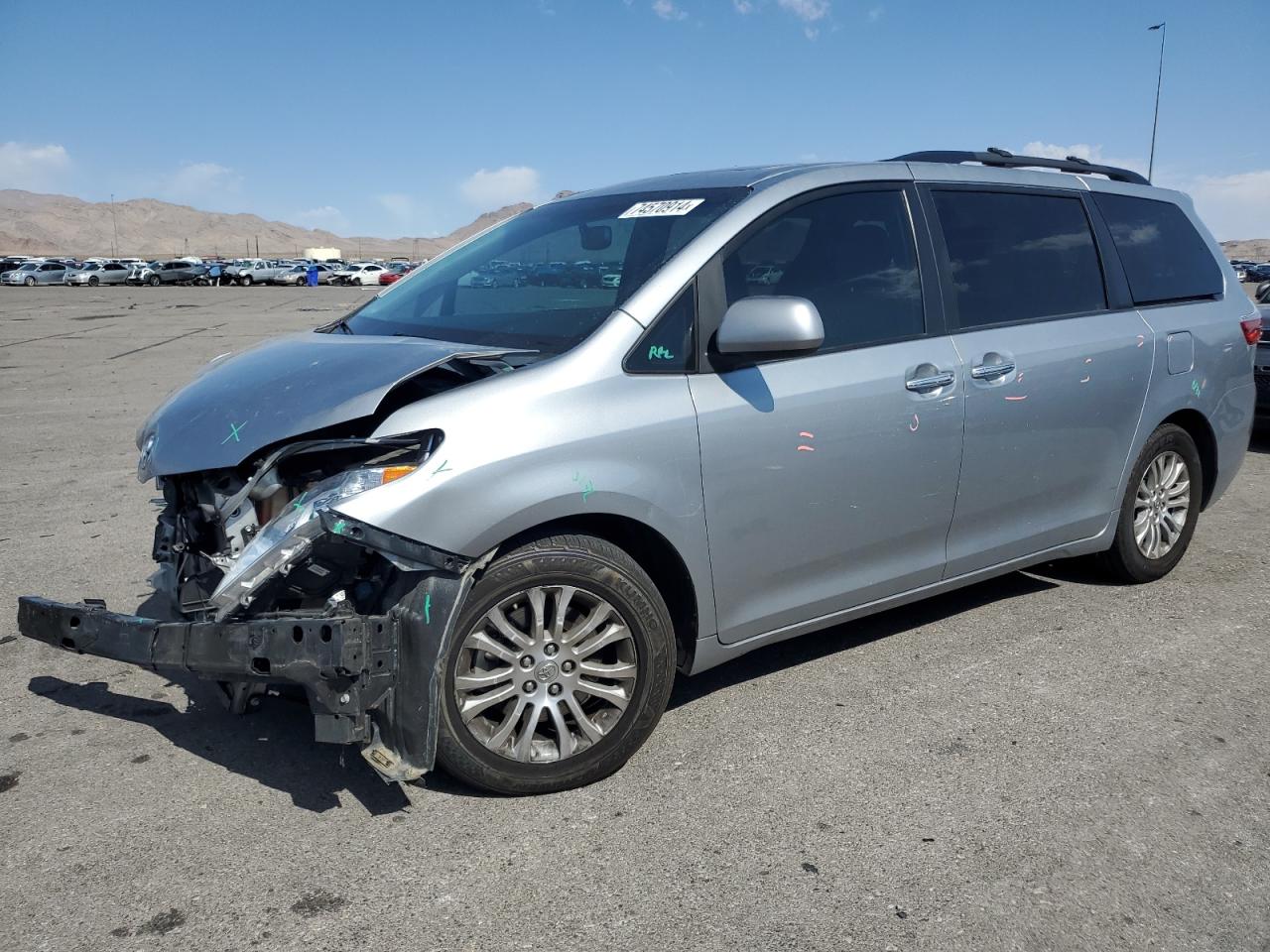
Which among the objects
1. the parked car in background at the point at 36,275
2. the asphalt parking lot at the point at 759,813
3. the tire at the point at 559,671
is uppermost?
the parked car in background at the point at 36,275

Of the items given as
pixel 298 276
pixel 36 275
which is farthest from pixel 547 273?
pixel 298 276

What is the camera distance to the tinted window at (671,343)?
11.4ft

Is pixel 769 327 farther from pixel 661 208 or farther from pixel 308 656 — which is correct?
pixel 308 656

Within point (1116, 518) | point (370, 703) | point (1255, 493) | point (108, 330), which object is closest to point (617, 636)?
point (370, 703)

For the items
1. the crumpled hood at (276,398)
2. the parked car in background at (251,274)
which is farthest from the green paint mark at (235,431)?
the parked car in background at (251,274)

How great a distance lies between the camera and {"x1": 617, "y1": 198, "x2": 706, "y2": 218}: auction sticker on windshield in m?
3.94

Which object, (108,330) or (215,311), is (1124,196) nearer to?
(108,330)

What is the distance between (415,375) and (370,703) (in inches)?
39.1

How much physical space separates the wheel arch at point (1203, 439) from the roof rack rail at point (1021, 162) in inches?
46.7

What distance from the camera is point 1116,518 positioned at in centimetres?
505

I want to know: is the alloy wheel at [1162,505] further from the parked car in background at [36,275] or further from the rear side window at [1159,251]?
the parked car in background at [36,275]

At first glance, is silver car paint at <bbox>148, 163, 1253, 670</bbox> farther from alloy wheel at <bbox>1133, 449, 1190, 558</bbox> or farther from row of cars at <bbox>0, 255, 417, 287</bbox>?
row of cars at <bbox>0, 255, 417, 287</bbox>

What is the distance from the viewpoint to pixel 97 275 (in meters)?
59.8

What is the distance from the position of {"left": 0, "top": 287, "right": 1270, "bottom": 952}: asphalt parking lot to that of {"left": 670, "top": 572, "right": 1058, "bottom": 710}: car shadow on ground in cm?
2
